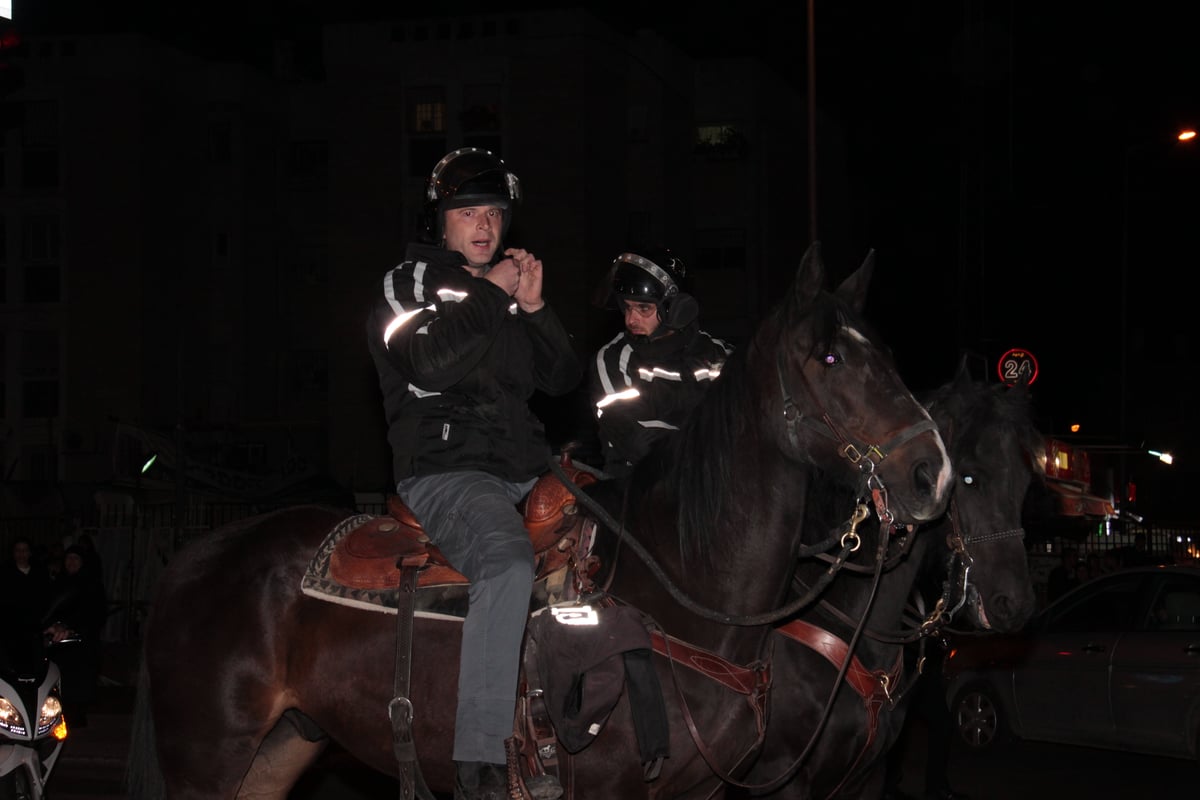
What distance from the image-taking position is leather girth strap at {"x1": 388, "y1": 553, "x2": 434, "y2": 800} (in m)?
4.77

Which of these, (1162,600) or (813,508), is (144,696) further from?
(1162,600)

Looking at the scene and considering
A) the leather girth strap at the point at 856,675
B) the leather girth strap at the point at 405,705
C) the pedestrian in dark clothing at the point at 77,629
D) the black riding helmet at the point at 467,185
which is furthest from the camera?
the pedestrian in dark clothing at the point at 77,629

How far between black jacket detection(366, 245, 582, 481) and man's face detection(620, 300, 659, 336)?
2239 mm

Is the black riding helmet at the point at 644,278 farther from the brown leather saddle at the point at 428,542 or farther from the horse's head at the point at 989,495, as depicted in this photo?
the brown leather saddle at the point at 428,542

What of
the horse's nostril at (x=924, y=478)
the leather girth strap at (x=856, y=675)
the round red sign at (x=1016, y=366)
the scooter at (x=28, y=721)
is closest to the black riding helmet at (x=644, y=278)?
the leather girth strap at (x=856, y=675)


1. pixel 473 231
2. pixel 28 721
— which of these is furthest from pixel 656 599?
pixel 28 721

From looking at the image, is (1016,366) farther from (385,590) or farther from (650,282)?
(385,590)

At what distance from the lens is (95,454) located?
3094 centimetres

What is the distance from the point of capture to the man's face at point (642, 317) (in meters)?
7.32

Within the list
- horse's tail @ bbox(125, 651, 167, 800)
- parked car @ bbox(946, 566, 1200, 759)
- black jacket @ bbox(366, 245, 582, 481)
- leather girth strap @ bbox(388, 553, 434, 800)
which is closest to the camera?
black jacket @ bbox(366, 245, 582, 481)

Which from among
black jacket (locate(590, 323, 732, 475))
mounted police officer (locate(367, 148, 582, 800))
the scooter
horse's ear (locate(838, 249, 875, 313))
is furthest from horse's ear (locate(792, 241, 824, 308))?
the scooter

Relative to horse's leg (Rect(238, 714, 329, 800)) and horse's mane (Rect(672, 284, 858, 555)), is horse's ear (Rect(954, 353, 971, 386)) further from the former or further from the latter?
horse's leg (Rect(238, 714, 329, 800))

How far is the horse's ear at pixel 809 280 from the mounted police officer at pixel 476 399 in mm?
1000

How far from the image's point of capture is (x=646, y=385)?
690 centimetres
